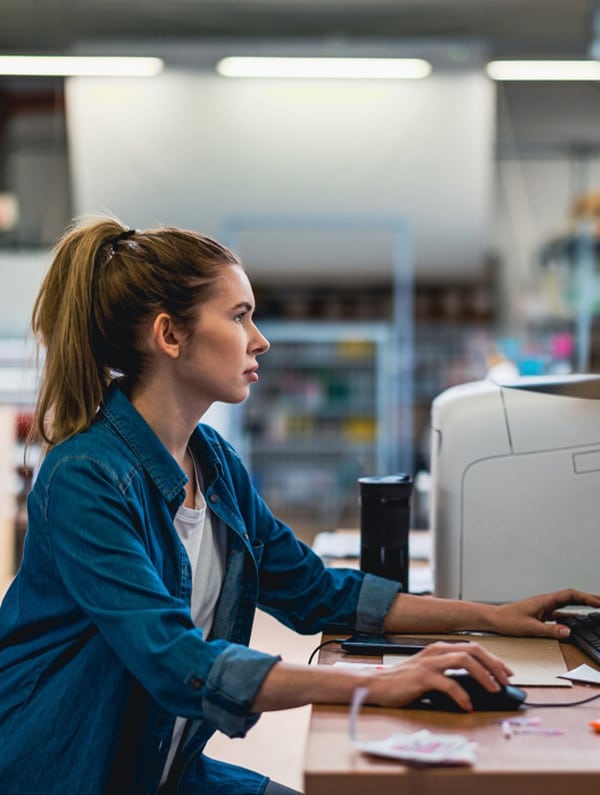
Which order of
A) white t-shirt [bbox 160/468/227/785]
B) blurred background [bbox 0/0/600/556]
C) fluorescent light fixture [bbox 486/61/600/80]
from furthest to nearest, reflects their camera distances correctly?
1. blurred background [bbox 0/0/600/556]
2. fluorescent light fixture [bbox 486/61/600/80]
3. white t-shirt [bbox 160/468/227/785]

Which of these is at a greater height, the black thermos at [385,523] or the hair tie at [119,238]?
the hair tie at [119,238]

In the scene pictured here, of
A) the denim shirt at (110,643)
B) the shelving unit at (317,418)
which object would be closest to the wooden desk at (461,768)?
the denim shirt at (110,643)

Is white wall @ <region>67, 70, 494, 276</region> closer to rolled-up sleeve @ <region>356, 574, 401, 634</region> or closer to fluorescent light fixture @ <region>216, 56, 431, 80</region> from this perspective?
fluorescent light fixture @ <region>216, 56, 431, 80</region>

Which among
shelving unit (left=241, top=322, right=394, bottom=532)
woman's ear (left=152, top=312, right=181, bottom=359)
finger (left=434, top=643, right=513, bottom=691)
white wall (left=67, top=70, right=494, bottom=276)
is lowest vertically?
shelving unit (left=241, top=322, right=394, bottom=532)

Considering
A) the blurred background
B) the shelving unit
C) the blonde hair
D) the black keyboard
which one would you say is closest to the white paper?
the black keyboard

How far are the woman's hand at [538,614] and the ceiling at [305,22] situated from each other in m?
5.04

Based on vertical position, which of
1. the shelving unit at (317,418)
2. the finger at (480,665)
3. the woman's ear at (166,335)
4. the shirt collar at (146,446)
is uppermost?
the woman's ear at (166,335)

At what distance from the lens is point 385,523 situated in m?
1.67

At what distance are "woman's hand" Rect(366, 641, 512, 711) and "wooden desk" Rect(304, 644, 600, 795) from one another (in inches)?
0.7

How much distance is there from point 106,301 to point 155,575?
38cm

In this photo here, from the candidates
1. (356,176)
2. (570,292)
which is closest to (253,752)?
(570,292)

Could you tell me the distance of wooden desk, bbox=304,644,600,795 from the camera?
910 mm

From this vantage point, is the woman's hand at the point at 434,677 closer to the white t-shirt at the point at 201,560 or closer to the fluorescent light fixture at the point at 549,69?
the white t-shirt at the point at 201,560

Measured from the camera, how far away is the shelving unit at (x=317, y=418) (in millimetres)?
6316
